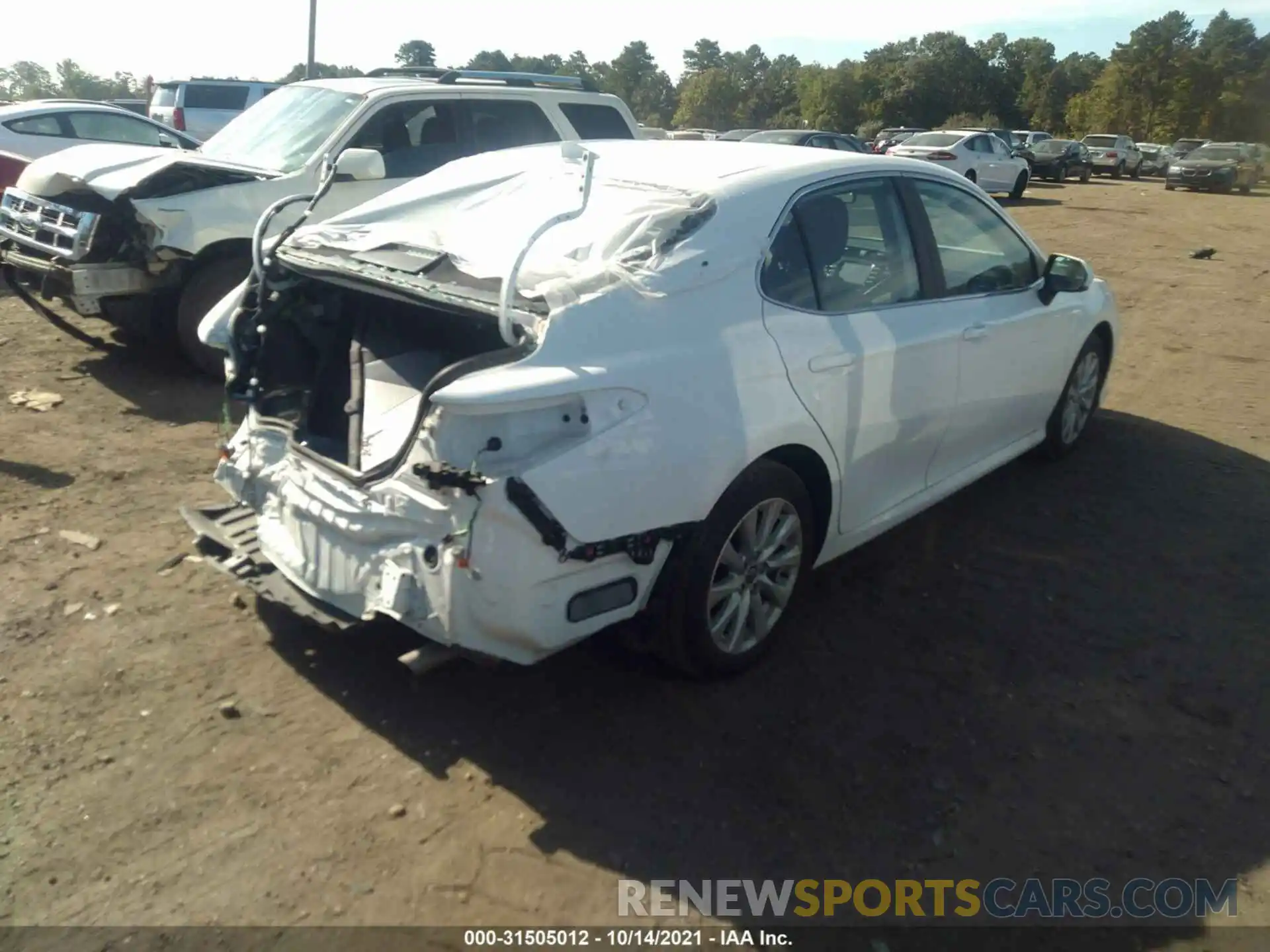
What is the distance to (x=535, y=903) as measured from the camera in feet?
9.46

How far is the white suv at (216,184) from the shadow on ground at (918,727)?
363 cm

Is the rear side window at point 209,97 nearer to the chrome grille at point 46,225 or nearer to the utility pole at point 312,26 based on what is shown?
the utility pole at point 312,26

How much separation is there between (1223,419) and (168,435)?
22.2 feet

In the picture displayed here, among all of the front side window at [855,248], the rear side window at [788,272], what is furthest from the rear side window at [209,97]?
the rear side window at [788,272]

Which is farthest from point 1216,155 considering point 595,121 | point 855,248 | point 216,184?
point 855,248

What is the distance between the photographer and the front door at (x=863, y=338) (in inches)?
151

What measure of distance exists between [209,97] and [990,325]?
2006 centimetres

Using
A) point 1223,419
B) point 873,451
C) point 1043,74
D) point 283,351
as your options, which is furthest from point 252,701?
point 1043,74

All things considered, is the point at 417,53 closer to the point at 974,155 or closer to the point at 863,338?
the point at 974,155

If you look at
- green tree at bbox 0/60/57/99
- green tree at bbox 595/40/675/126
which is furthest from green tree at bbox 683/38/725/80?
green tree at bbox 0/60/57/99

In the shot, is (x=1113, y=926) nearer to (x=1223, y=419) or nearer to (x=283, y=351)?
(x=283, y=351)

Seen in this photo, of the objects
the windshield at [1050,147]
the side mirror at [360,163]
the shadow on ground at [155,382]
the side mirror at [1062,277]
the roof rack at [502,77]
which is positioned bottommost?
the shadow on ground at [155,382]

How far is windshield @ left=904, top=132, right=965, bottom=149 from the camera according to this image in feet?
83.6

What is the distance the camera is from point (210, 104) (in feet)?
68.7
